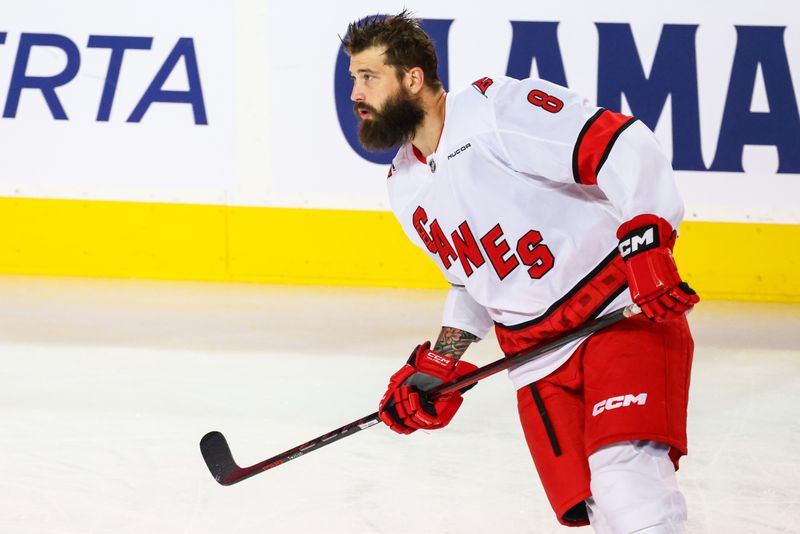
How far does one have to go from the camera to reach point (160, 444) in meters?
3.06

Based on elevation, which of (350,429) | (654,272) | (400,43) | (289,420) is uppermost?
(400,43)

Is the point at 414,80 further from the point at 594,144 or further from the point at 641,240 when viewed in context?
the point at 641,240

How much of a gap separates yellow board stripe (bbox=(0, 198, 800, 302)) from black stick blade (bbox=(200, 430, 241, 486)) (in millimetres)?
2672

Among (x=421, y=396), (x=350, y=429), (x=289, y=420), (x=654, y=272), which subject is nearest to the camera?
(x=654, y=272)

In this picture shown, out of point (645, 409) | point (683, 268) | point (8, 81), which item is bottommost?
point (683, 268)

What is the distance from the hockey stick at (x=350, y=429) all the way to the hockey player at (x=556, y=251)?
0.07 feet

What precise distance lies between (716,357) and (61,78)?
3090 millimetres

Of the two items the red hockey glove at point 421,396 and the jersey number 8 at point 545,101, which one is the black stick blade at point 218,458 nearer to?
the red hockey glove at point 421,396

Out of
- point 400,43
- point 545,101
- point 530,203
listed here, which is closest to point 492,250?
point 530,203

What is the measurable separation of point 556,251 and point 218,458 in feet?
3.15

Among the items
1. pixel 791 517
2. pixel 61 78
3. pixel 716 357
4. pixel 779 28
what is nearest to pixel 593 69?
pixel 779 28

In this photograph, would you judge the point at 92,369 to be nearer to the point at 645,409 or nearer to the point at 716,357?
the point at 716,357

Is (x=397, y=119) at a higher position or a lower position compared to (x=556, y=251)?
higher

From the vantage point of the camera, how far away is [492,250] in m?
1.91
